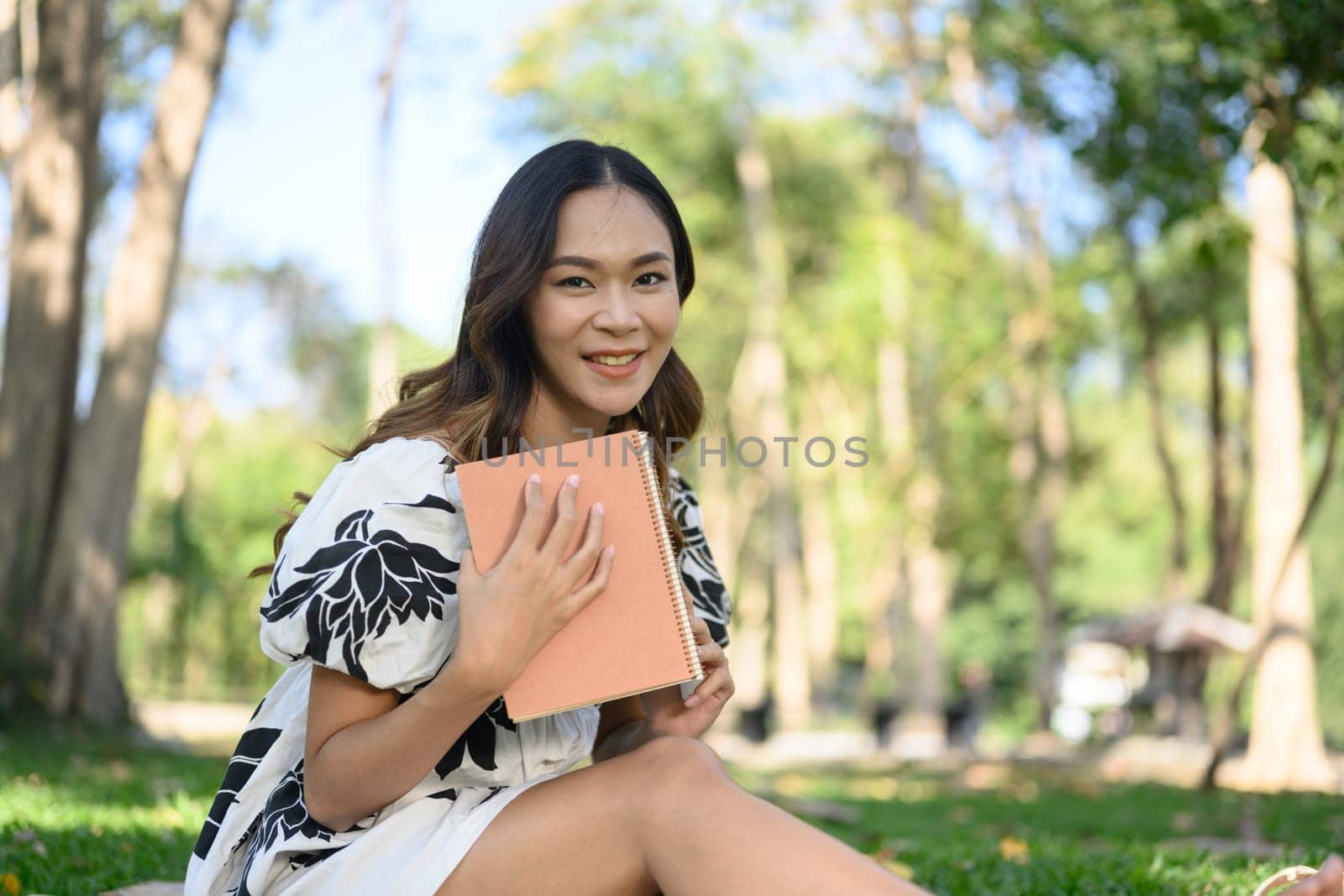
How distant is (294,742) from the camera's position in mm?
2309

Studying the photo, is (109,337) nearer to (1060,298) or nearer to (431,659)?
(431,659)

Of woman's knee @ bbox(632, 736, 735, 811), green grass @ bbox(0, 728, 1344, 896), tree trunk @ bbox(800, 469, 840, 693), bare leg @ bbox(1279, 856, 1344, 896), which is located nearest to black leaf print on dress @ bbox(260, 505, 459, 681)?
woman's knee @ bbox(632, 736, 735, 811)

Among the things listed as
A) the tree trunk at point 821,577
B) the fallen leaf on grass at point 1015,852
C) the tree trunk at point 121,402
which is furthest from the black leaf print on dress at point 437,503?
the tree trunk at point 821,577

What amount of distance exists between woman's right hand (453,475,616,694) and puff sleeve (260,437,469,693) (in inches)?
2.5

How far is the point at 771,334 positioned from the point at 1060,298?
16.0 feet

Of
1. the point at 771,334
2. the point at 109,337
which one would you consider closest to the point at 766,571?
the point at 771,334

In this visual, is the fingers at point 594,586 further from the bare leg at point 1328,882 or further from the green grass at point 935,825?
the green grass at point 935,825

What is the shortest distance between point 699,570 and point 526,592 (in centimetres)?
82

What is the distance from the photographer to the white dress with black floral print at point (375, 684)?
203cm

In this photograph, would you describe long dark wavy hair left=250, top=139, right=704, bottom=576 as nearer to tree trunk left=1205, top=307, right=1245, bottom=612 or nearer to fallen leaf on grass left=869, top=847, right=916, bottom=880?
fallen leaf on grass left=869, top=847, right=916, bottom=880

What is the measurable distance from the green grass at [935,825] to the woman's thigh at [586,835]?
164cm

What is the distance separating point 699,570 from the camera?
9.12 feet

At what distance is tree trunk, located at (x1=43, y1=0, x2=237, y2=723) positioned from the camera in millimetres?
9836

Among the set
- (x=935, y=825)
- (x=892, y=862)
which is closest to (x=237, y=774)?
(x=892, y=862)
